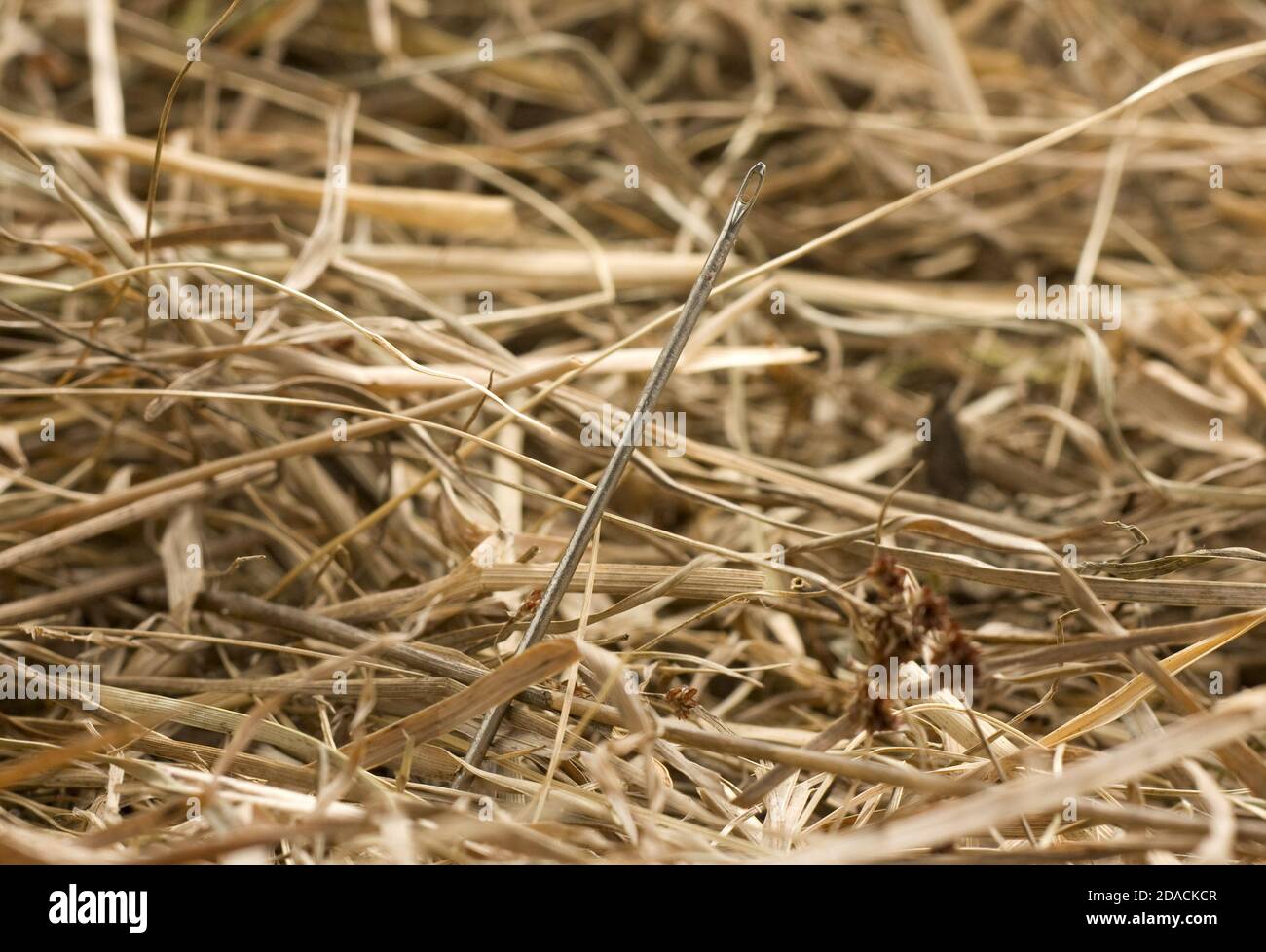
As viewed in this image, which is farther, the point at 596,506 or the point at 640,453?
the point at 640,453

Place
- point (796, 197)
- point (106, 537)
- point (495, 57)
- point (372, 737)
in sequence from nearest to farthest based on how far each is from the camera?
point (372, 737) < point (106, 537) < point (495, 57) < point (796, 197)

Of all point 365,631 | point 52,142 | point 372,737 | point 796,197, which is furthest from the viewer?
point 796,197

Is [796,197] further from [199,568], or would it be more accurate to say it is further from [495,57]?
[199,568]

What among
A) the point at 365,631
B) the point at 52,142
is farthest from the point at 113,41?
the point at 365,631

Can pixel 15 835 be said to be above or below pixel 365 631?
below
